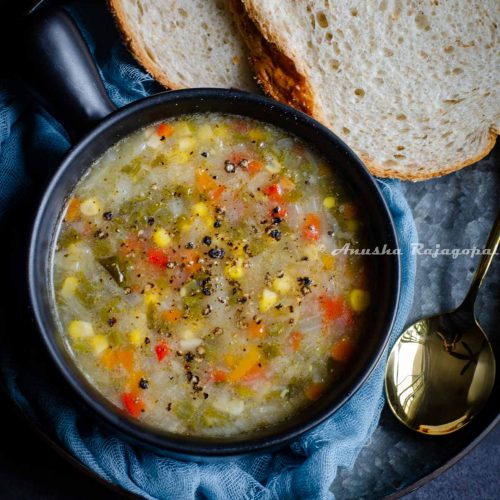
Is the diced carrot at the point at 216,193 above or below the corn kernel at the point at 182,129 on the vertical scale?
below

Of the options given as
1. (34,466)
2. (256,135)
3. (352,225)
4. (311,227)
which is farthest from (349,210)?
(34,466)

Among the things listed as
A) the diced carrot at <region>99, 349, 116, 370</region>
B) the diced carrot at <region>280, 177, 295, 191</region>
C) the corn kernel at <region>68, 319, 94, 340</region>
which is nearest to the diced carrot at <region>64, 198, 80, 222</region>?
the corn kernel at <region>68, 319, 94, 340</region>

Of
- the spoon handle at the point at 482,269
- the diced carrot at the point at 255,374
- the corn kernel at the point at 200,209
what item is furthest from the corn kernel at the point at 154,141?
the spoon handle at the point at 482,269

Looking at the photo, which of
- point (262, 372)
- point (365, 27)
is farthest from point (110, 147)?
point (365, 27)

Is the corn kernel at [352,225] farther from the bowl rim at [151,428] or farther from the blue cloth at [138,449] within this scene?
the blue cloth at [138,449]

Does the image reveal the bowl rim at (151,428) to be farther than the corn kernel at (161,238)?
No

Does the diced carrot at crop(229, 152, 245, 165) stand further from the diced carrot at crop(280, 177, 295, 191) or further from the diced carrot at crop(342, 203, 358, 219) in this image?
the diced carrot at crop(342, 203, 358, 219)

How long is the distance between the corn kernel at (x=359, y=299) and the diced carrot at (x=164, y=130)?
2.82 feet

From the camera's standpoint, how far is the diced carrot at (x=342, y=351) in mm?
2416

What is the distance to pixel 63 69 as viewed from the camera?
7.77 ft

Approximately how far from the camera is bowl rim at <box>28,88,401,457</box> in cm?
222

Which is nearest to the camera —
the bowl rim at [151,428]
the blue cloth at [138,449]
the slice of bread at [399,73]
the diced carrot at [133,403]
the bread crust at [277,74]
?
the bowl rim at [151,428]

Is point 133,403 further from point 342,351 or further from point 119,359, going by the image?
point 342,351

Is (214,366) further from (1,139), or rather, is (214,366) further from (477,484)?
(477,484)
